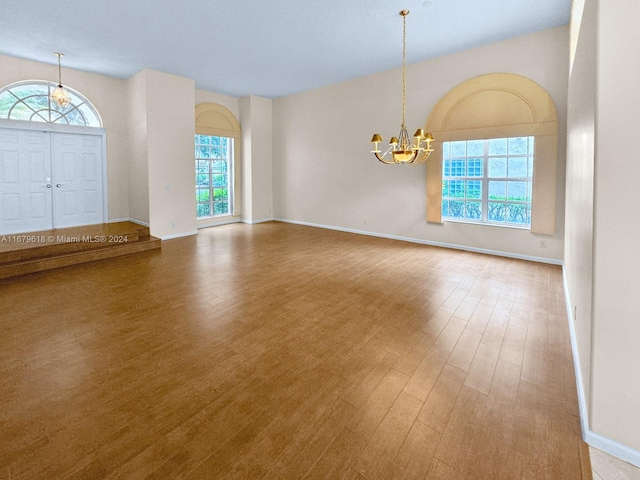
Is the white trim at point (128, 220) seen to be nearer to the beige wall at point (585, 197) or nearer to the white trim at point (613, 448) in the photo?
the beige wall at point (585, 197)

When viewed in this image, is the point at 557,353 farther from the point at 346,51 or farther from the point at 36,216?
the point at 36,216

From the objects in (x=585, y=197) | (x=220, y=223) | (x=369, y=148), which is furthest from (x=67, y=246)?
(x=585, y=197)

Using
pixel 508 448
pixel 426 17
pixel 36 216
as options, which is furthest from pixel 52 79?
pixel 508 448

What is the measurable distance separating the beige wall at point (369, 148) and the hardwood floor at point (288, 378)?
1.92 metres

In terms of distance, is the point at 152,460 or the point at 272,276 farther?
the point at 272,276

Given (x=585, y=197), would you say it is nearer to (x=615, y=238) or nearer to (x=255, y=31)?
(x=615, y=238)

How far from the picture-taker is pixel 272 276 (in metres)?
4.57

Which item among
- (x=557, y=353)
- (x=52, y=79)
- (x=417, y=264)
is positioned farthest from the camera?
(x=52, y=79)

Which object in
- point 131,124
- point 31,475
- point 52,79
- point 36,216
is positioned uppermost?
point 52,79

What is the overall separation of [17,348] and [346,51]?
605cm

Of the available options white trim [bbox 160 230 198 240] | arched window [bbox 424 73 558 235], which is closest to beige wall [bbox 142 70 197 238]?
white trim [bbox 160 230 198 240]

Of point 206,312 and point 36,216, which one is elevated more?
point 36,216

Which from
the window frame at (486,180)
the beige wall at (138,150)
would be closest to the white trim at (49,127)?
the beige wall at (138,150)

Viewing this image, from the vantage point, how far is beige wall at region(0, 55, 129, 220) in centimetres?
655
